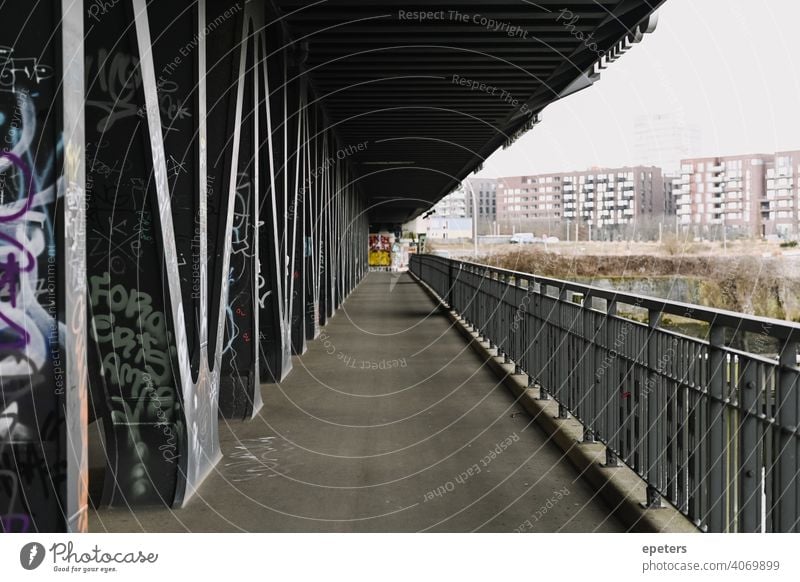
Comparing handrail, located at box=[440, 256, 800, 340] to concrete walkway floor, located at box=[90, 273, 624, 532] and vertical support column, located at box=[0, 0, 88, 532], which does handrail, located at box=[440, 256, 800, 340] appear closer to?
concrete walkway floor, located at box=[90, 273, 624, 532]

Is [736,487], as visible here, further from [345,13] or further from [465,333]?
[465,333]

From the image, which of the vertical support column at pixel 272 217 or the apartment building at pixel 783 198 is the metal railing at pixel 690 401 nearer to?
the apartment building at pixel 783 198

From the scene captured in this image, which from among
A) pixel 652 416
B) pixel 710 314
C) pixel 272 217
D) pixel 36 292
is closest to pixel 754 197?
pixel 652 416

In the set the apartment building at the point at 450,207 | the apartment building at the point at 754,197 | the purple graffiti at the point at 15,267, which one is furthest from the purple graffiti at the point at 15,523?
the apartment building at the point at 450,207

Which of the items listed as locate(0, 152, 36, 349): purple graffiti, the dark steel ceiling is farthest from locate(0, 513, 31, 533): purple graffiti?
the dark steel ceiling

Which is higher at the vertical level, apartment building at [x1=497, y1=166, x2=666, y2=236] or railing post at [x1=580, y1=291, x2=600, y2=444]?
apartment building at [x1=497, y1=166, x2=666, y2=236]

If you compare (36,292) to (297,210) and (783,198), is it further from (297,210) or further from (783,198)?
(297,210)

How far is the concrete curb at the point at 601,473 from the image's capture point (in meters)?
5.30

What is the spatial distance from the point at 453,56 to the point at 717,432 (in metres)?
9.57

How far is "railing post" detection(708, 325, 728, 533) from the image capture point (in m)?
4.42

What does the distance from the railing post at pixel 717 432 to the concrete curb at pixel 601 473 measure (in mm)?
388

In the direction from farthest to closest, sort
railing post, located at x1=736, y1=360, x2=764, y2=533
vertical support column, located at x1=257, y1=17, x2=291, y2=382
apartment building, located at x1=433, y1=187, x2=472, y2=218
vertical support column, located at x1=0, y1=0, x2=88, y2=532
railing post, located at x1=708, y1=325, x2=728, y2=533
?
apartment building, located at x1=433, y1=187, x2=472, y2=218 < vertical support column, located at x1=257, y1=17, x2=291, y2=382 < railing post, located at x1=708, y1=325, x2=728, y2=533 < vertical support column, located at x1=0, y1=0, x2=88, y2=532 < railing post, located at x1=736, y1=360, x2=764, y2=533

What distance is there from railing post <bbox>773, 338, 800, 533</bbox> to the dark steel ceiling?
281 inches

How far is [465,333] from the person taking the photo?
17391mm
